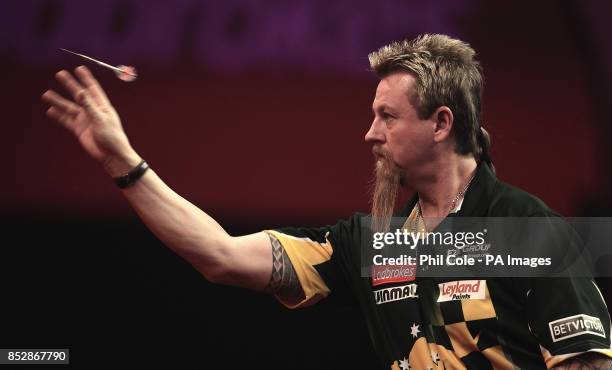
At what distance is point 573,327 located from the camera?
1.86 meters

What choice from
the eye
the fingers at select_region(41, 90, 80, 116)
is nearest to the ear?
→ the eye

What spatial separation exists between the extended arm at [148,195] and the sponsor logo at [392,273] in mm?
329

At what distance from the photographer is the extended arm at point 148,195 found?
1.89m

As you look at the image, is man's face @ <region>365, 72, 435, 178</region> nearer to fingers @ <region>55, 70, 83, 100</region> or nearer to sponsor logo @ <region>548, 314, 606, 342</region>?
sponsor logo @ <region>548, 314, 606, 342</region>

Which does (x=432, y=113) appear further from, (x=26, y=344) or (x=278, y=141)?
(x=26, y=344)

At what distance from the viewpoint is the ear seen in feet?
7.29

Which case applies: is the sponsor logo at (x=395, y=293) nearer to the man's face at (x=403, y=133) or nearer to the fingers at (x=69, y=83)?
the man's face at (x=403, y=133)

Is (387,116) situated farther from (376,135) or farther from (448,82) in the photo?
(448,82)

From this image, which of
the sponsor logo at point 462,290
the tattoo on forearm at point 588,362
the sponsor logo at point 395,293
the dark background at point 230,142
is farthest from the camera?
the dark background at point 230,142

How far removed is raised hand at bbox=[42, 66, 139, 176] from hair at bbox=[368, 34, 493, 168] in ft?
2.53

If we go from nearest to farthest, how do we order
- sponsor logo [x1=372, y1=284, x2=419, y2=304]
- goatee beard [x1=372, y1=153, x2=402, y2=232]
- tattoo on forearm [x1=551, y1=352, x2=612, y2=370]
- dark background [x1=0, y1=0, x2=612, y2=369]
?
1. tattoo on forearm [x1=551, y1=352, x2=612, y2=370]
2. sponsor logo [x1=372, y1=284, x2=419, y2=304]
3. goatee beard [x1=372, y1=153, x2=402, y2=232]
4. dark background [x1=0, y1=0, x2=612, y2=369]

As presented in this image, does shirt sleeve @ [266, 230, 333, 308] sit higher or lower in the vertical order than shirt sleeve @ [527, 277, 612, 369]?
higher

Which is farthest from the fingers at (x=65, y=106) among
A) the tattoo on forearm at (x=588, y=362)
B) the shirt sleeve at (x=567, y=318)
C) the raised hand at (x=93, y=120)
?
the tattoo on forearm at (x=588, y=362)

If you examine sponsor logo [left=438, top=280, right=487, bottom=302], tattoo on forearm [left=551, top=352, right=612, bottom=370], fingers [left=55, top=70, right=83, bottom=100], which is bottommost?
tattoo on forearm [left=551, top=352, right=612, bottom=370]
